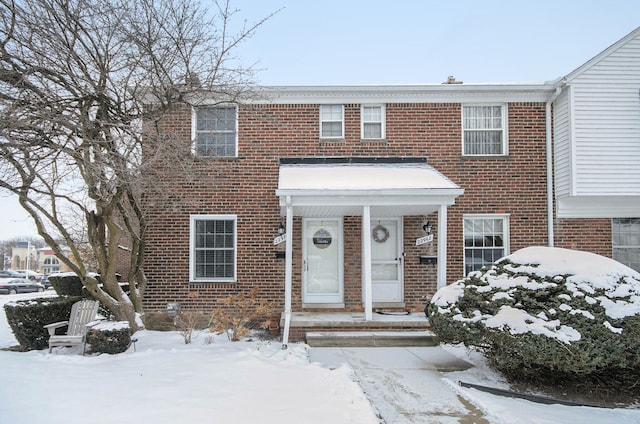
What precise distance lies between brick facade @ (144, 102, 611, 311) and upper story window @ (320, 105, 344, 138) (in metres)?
0.17

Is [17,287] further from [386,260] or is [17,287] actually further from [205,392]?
[205,392]

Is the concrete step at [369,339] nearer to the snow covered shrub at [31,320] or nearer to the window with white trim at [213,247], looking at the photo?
the window with white trim at [213,247]

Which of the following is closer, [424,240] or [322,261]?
[424,240]

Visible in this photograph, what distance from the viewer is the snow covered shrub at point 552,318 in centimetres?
512

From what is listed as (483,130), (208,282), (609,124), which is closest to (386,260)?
(483,130)

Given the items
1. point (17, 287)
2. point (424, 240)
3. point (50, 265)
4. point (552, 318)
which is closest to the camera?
point (552, 318)

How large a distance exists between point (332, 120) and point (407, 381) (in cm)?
642

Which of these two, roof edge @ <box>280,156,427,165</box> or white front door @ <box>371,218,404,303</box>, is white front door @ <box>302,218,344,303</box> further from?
roof edge @ <box>280,156,427,165</box>

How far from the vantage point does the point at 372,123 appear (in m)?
10.4

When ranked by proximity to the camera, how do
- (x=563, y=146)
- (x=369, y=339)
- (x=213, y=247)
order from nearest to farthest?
(x=369, y=339) → (x=563, y=146) → (x=213, y=247)

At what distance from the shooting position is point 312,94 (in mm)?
10203

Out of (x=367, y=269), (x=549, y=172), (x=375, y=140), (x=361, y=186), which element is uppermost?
(x=375, y=140)

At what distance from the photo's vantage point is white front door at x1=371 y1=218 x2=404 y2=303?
10.1 meters

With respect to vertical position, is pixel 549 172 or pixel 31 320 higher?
pixel 549 172
